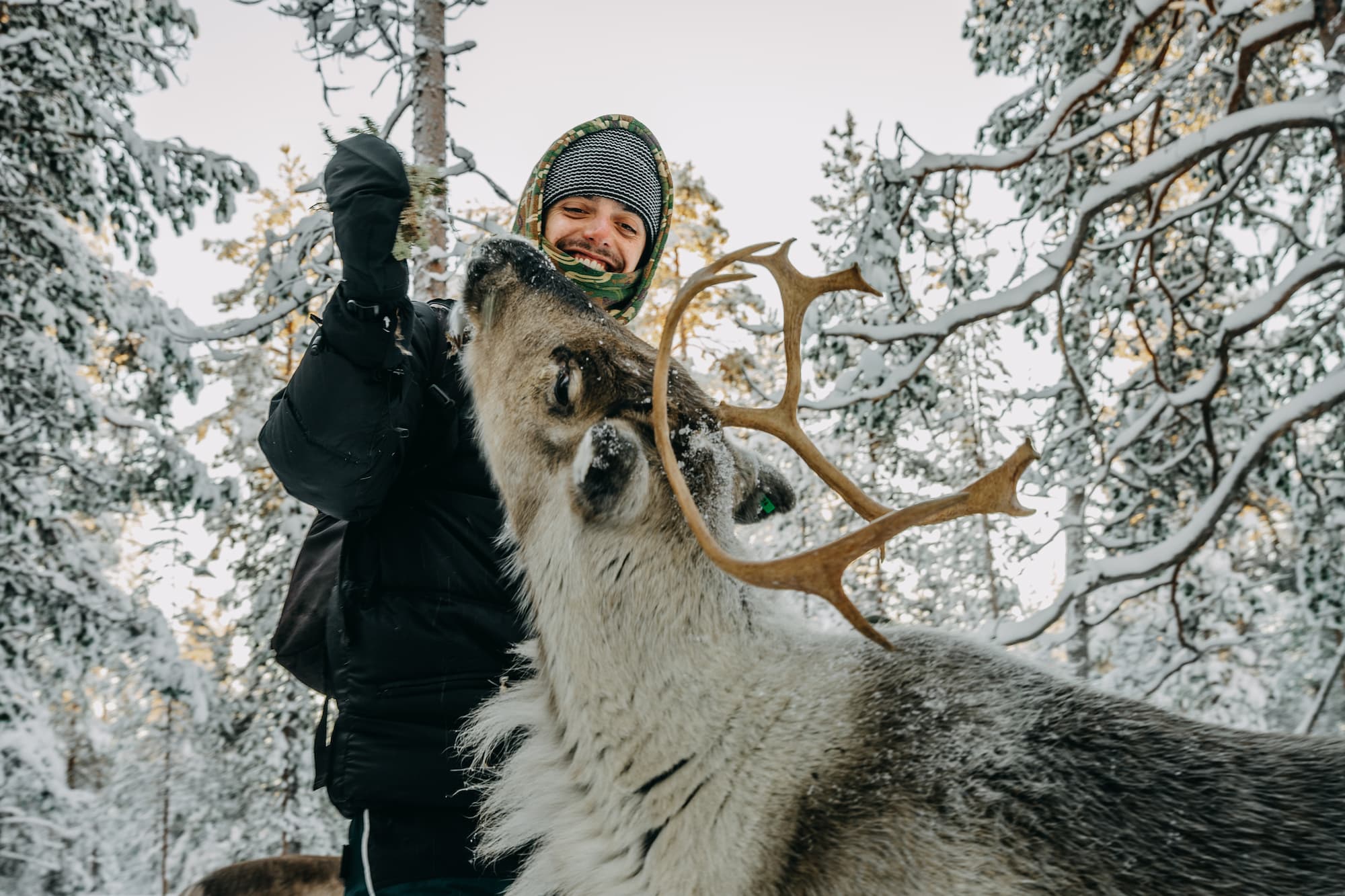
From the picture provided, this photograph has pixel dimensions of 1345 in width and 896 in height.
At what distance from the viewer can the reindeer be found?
159 centimetres

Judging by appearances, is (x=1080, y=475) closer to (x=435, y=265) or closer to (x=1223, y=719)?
(x=435, y=265)

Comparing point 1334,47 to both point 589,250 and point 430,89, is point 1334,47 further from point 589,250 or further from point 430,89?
point 430,89

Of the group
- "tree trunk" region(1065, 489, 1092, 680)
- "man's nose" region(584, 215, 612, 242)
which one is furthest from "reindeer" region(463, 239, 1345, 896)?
"tree trunk" region(1065, 489, 1092, 680)

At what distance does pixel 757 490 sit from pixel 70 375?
→ 25.8ft

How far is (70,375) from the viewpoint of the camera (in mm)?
7965

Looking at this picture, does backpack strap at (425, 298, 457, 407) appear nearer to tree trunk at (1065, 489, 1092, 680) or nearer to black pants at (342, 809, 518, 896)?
black pants at (342, 809, 518, 896)

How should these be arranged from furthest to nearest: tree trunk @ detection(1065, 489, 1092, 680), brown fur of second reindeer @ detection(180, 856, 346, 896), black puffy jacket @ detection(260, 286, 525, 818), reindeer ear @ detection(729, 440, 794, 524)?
tree trunk @ detection(1065, 489, 1092, 680) < brown fur of second reindeer @ detection(180, 856, 346, 896) < reindeer ear @ detection(729, 440, 794, 524) < black puffy jacket @ detection(260, 286, 525, 818)

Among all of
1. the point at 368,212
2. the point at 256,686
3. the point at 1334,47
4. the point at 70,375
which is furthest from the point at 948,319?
the point at 256,686

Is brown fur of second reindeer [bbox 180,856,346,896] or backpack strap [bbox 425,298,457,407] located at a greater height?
backpack strap [bbox 425,298,457,407]

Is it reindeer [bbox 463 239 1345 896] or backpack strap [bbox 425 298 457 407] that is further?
backpack strap [bbox 425 298 457 407]

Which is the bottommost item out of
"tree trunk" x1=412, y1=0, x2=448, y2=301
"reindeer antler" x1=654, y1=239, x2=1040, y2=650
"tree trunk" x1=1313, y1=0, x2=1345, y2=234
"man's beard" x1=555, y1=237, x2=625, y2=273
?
"reindeer antler" x1=654, y1=239, x2=1040, y2=650

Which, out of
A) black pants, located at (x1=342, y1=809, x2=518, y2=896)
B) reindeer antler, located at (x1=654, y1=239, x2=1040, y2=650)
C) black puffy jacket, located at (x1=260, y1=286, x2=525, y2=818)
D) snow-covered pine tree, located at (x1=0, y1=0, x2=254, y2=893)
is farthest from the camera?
snow-covered pine tree, located at (x1=0, y1=0, x2=254, y2=893)

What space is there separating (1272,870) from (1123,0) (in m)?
7.91

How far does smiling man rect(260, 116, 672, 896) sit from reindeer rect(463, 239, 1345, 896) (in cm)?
11
